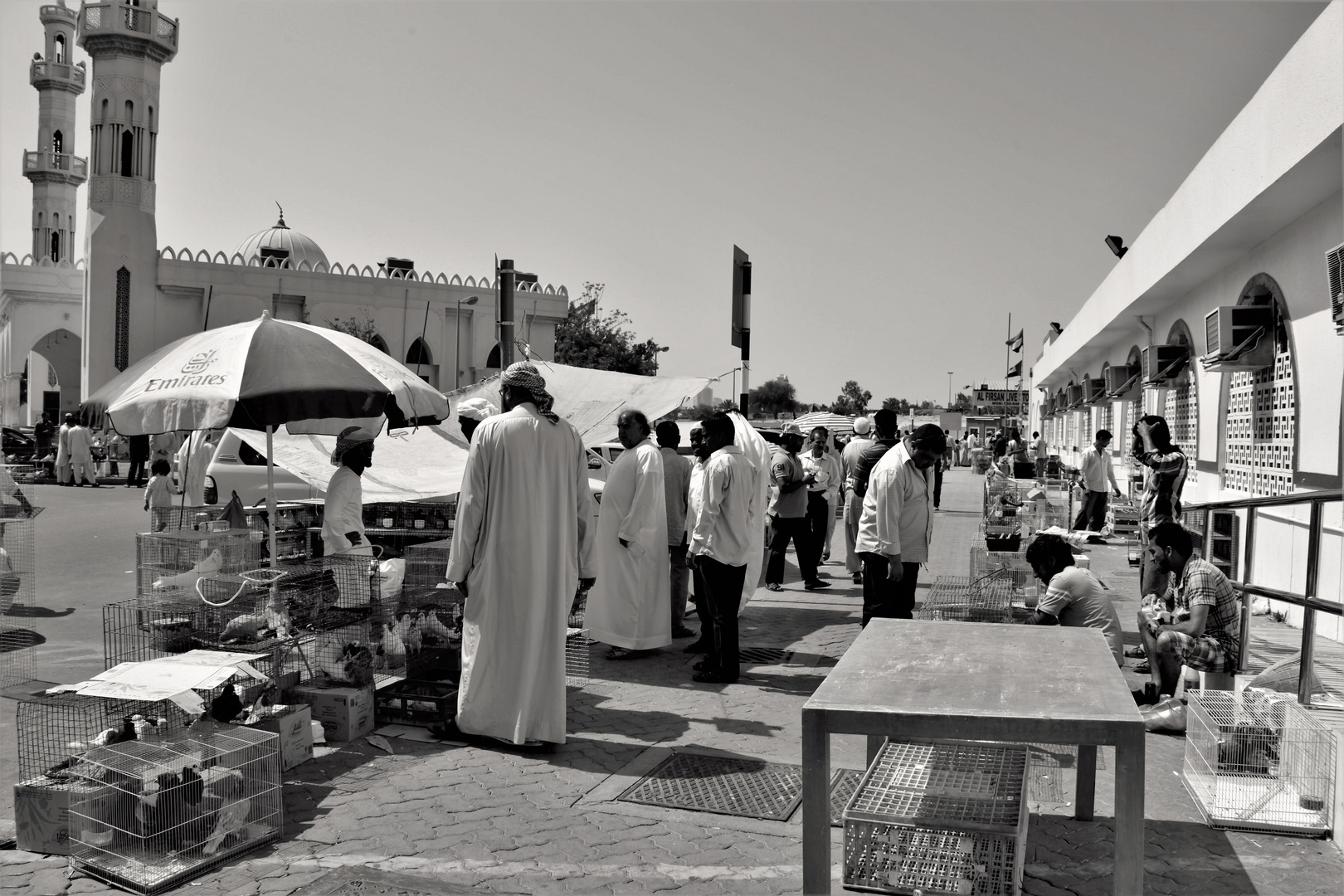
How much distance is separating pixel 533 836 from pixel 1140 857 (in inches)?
96.9

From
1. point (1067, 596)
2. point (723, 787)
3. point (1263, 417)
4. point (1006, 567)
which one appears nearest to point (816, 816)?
point (723, 787)

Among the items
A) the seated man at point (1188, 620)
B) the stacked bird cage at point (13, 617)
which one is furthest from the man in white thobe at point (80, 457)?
the seated man at point (1188, 620)

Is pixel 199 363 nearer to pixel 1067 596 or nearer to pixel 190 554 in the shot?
pixel 190 554

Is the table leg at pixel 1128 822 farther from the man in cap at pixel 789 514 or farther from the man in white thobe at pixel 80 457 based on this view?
the man in white thobe at pixel 80 457

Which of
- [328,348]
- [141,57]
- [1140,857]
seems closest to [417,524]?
[328,348]

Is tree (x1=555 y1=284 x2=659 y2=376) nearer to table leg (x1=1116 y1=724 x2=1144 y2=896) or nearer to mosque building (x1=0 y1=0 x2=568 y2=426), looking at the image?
mosque building (x1=0 y1=0 x2=568 y2=426)

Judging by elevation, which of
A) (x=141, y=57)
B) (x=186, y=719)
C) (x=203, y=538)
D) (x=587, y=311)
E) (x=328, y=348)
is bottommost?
(x=186, y=719)

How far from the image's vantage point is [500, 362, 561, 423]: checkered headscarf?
19.9ft

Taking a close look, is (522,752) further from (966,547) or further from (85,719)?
(966,547)

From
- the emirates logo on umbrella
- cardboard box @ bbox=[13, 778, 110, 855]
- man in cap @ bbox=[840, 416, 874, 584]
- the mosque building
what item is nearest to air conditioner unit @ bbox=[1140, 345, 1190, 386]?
man in cap @ bbox=[840, 416, 874, 584]

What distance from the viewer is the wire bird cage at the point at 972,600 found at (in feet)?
21.6

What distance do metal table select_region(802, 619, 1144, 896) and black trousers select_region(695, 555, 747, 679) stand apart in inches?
134

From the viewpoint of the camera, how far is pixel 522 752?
5.71 m

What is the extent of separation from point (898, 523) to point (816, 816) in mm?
→ 3987
